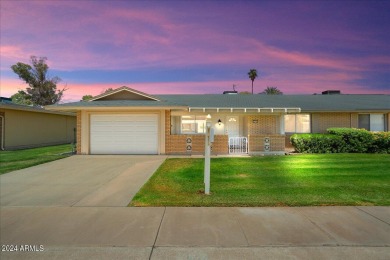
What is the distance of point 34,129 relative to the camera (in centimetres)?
2122

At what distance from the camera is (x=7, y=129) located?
1855cm

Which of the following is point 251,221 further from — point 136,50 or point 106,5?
point 136,50

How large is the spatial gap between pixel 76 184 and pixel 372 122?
20.4 meters

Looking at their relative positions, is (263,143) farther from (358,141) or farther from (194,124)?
(358,141)

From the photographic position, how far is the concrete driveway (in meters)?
6.32

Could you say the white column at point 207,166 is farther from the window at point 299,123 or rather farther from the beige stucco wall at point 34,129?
the beige stucco wall at point 34,129

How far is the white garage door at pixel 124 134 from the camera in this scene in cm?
1530

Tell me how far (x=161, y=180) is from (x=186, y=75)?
65.4ft

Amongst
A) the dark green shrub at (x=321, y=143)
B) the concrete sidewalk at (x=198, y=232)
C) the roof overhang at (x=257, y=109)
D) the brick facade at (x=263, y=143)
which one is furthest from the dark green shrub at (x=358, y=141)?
the concrete sidewalk at (x=198, y=232)

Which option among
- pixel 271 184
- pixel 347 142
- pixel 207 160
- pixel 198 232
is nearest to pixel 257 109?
pixel 347 142

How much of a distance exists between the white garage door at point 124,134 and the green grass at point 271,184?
13.5 ft

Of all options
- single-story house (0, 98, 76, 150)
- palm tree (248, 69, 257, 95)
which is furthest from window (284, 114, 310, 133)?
palm tree (248, 69, 257, 95)

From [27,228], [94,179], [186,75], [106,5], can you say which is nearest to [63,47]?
[106,5]

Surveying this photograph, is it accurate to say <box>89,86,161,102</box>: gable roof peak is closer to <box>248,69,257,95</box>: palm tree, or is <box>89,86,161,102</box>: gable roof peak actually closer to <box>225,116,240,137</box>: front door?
<box>225,116,240,137</box>: front door
